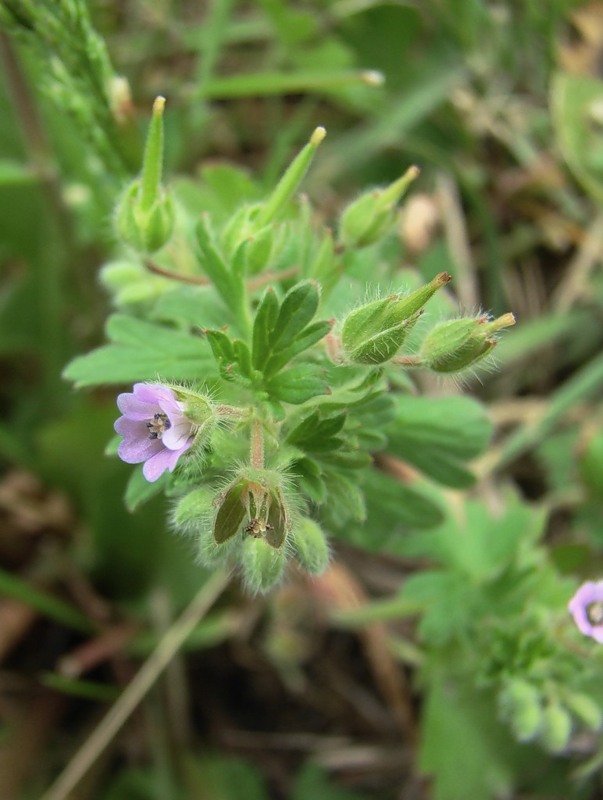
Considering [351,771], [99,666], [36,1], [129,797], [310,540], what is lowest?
[351,771]

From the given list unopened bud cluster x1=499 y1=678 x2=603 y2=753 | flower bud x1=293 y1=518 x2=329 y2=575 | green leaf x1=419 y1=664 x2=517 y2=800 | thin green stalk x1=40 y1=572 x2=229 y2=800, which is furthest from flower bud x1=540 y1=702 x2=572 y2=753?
thin green stalk x1=40 y1=572 x2=229 y2=800

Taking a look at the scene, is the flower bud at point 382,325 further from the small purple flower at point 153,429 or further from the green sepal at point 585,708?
the green sepal at point 585,708

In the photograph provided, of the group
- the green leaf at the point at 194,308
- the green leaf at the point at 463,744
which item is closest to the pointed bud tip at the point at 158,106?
the green leaf at the point at 194,308

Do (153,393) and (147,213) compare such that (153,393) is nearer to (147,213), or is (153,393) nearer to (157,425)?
(157,425)

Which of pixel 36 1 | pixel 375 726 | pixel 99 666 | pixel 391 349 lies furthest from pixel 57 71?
pixel 375 726

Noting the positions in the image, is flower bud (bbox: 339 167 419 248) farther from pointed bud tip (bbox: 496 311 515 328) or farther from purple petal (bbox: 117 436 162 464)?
purple petal (bbox: 117 436 162 464)

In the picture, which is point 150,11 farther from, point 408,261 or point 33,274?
point 408,261
